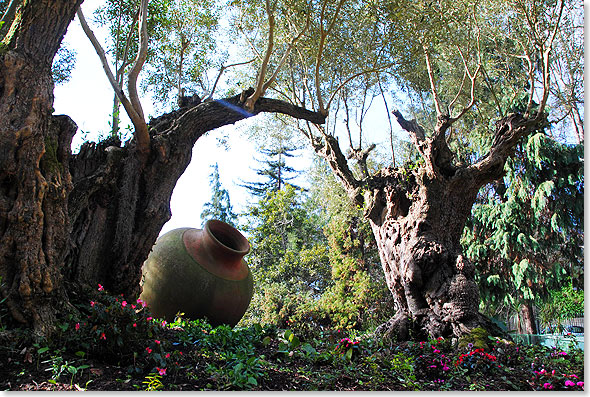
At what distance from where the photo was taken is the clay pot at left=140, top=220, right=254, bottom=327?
19.1 feet

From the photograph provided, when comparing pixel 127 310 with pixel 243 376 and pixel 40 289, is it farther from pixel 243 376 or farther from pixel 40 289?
pixel 243 376

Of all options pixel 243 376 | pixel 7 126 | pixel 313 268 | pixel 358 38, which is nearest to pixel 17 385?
pixel 243 376

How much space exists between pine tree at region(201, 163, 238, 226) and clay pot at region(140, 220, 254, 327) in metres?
17.2

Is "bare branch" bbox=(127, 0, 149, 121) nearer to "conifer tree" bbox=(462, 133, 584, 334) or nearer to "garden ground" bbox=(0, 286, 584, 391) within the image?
"garden ground" bbox=(0, 286, 584, 391)

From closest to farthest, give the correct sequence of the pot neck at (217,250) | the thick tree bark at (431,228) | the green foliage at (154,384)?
the green foliage at (154,384) < the thick tree bark at (431,228) < the pot neck at (217,250)

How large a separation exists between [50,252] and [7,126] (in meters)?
1.01

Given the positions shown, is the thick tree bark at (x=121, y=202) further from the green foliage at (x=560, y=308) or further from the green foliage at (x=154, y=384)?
the green foliage at (x=560, y=308)

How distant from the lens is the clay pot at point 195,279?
230 inches

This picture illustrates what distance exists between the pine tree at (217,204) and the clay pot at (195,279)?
17.2 m

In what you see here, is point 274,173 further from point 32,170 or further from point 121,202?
point 32,170

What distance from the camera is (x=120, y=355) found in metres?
2.92

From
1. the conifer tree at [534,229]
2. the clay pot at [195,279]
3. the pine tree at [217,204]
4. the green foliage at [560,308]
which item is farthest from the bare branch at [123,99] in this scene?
the pine tree at [217,204]

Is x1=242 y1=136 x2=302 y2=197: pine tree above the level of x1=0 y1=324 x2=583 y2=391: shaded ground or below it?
above

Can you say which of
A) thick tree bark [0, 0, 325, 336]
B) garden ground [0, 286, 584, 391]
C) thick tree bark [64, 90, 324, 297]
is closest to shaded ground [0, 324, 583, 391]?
garden ground [0, 286, 584, 391]
